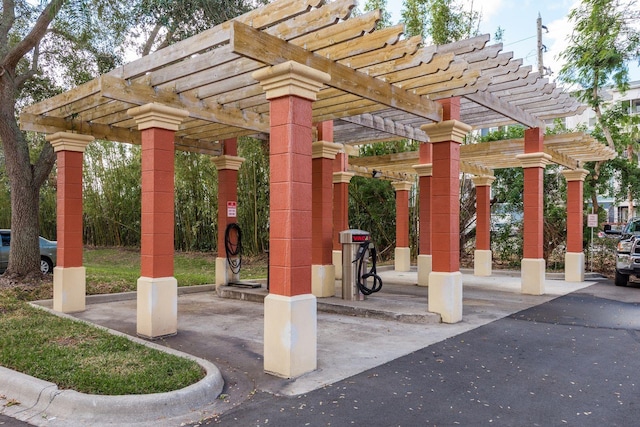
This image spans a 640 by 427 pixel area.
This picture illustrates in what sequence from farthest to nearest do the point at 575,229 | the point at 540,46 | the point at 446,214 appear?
the point at 540,46 → the point at 575,229 → the point at 446,214

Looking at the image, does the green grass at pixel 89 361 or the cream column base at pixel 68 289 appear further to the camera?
the cream column base at pixel 68 289

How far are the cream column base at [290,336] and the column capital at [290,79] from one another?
72.7 inches

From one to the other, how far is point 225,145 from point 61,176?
122 inches

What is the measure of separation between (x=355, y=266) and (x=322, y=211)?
1110 millimetres

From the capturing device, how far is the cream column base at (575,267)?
38.3ft

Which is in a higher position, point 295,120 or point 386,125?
point 386,125

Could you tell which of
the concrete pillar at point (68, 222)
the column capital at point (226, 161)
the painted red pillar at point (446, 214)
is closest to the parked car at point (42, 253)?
the concrete pillar at point (68, 222)

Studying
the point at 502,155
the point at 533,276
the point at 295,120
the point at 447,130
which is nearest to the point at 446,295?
the point at 447,130

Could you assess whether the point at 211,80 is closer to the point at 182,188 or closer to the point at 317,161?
the point at 317,161

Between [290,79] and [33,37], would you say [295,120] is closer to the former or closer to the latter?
[290,79]

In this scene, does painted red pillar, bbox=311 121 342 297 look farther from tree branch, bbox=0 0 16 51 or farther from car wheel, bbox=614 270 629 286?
car wheel, bbox=614 270 629 286

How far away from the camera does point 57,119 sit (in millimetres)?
7254

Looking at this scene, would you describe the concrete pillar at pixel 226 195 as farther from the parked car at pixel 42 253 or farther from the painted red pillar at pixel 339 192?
the parked car at pixel 42 253

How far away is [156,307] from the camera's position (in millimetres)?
5906
